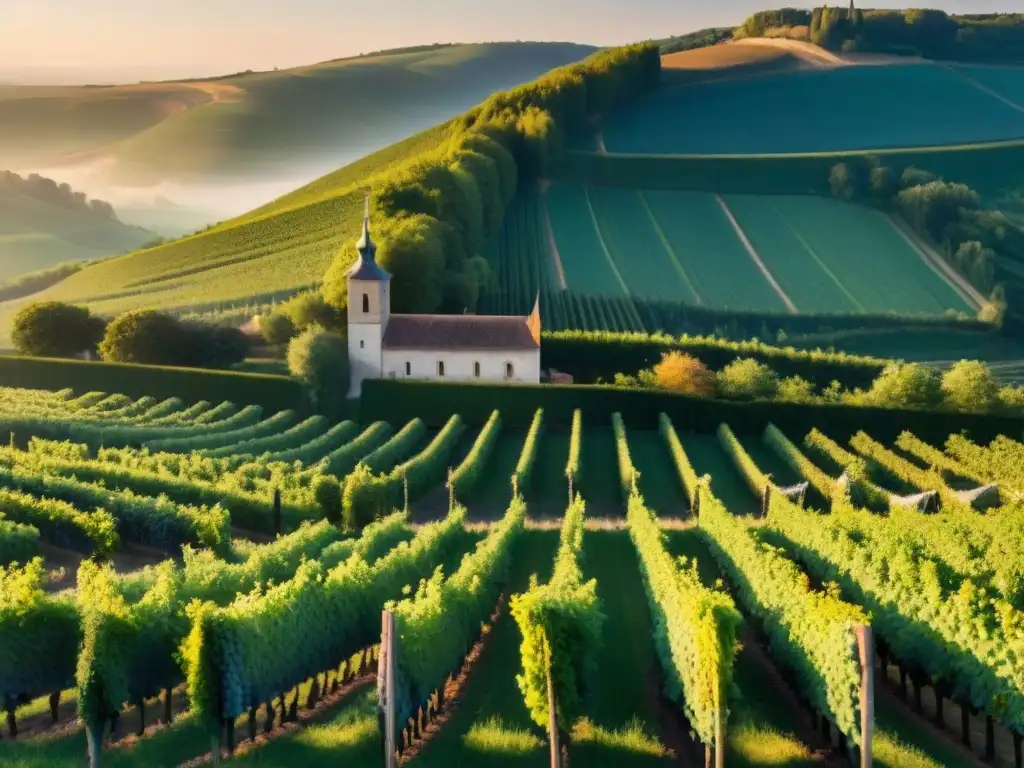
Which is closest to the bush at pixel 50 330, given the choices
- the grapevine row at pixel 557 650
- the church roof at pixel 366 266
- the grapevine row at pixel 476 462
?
the church roof at pixel 366 266

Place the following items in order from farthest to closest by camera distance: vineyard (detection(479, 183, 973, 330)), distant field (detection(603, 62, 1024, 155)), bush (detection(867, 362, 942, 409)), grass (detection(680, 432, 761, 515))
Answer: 1. distant field (detection(603, 62, 1024, 155))
2. vineyard (detection(479, 183, 973, 330))
3. bush (detection(867, 362, 942, 409))
4. grass (detection(680, 432, 761, 515))

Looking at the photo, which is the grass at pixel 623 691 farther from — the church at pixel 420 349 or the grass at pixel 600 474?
the church at pixel 420 349

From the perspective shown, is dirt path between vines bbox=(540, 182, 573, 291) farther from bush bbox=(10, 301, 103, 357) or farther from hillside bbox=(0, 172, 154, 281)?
hillside bbox=(0, 172, 154, 281)

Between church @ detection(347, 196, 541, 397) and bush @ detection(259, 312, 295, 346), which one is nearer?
church @ detection(347, 196, 541, 397)

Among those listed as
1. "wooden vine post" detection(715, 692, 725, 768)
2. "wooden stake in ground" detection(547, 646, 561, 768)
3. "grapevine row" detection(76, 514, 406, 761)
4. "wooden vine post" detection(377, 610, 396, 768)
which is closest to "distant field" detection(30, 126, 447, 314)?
"grapevine row" detection(76, 514, 406, 761)

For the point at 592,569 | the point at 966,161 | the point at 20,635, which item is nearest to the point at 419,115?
the point at 966,161
